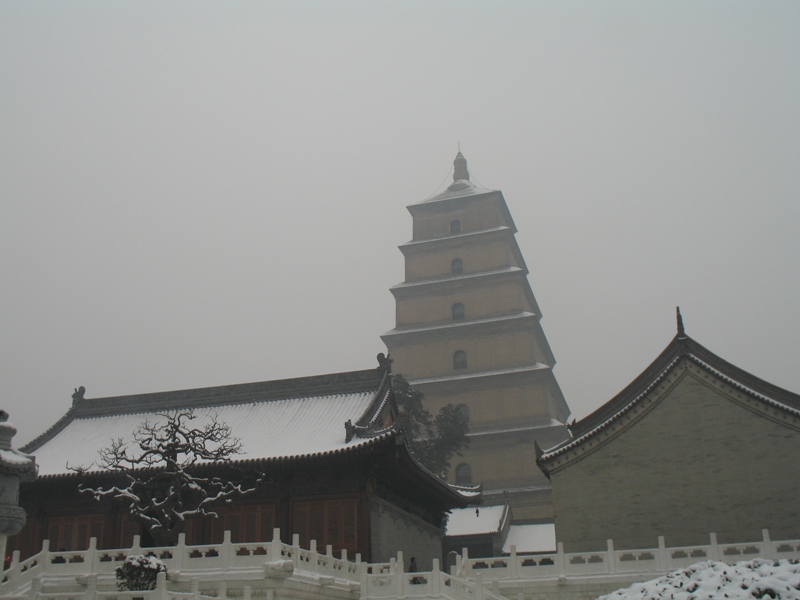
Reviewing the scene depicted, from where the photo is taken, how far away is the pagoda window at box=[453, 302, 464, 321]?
50.0 meters

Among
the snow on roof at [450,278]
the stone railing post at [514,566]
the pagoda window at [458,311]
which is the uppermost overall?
the snow on roof at [450,278]

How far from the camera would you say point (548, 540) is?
118ft

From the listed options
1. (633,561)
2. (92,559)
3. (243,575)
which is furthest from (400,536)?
(92,559)

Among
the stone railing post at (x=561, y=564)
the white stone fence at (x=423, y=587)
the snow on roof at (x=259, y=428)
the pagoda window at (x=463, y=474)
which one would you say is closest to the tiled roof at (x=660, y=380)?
the stone railing post at (x=561, y=564)

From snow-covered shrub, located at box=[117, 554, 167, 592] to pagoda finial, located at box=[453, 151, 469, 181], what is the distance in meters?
45.4

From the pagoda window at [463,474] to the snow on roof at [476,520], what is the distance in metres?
7.86

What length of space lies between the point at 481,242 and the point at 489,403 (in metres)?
9.53

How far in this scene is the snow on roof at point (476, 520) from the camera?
35406mm

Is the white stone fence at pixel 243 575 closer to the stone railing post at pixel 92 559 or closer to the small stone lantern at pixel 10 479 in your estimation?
the stone railing post at pixel 92 559

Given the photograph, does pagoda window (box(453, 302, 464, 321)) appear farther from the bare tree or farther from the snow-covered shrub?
the snow-covered shrub

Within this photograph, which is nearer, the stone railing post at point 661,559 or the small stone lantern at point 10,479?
the small stone lantern at point 10,479

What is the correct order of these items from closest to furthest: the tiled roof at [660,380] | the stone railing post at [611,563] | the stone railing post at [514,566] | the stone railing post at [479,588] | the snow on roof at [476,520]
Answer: the stone railing post at [479,588] < the stone railing post at [611,563] < the stone railing post at [514,566] < the tiled roof at [660,380] < the snow on roof at [476,520]

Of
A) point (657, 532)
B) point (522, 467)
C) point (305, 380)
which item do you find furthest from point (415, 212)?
point (657, 532)

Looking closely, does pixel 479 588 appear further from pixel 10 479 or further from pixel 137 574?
pixel 10 479
